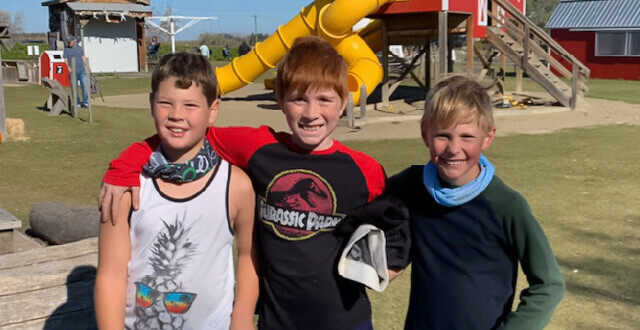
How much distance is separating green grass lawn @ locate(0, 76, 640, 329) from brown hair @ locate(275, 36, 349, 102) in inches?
90.8

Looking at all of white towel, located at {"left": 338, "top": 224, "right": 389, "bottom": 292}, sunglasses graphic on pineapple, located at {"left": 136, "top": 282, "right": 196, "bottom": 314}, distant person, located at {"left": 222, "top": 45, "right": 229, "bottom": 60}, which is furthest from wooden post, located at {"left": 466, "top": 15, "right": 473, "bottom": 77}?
distant person, located at {"left": 222, "top": 45, "right": 229, "bottom": 60}

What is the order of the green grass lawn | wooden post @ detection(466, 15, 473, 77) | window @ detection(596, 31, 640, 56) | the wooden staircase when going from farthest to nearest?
window @ detection(596, 31, 640, 56), the wooden staircase, wooden post @ detection(466, 15, 473, 77), the green grass lawn

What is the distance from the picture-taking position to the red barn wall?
31969 millimetres

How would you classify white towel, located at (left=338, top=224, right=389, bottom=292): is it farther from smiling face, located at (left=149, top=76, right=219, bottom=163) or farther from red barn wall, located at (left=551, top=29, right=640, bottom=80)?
red barn wall, located at (left=551, top=29, right=640, bottom=80)

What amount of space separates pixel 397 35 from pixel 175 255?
16.7 metres

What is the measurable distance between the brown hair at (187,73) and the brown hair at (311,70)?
0.84 ft

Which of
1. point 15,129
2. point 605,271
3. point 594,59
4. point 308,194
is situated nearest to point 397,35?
point 15,129

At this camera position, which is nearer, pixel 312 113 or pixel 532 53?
pixel 312 113

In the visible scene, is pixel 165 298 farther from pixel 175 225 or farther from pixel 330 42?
pixel 330 42

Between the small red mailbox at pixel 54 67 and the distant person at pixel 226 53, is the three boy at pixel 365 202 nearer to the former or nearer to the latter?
the small red mailbox at pixel 54 67

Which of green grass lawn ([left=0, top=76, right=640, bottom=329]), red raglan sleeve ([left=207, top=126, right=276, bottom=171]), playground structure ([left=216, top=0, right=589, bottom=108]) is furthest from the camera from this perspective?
playground structure ([left=216, top=0, right=589, bottom=108])

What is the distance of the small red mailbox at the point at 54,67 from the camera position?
2580 centimetres

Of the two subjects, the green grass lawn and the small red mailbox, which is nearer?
the green grass lawn

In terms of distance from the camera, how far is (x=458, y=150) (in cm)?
232
